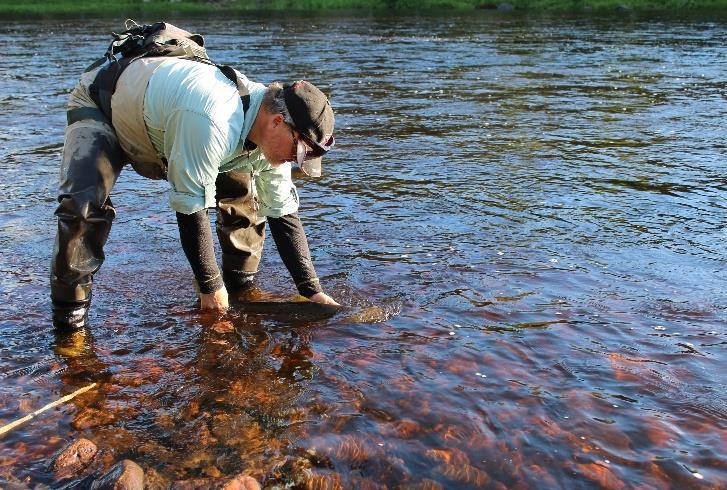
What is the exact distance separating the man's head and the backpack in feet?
1.50

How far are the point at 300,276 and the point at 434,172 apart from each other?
180 inches

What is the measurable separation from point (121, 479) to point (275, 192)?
225 centimetres

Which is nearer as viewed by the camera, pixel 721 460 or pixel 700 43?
pixel 721 460

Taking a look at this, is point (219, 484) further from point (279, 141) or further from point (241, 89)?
point (241, 89)

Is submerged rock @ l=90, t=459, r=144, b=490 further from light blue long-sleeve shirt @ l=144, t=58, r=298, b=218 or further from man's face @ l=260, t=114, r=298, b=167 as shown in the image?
man's face @ l=260, t=114, r=298, b=167

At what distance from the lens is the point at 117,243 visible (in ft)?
23.5

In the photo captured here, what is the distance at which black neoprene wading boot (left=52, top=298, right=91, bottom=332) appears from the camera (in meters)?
5.02

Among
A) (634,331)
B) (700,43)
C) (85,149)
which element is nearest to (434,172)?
(634,331)

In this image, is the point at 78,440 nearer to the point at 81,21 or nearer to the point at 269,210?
the point at 269,210

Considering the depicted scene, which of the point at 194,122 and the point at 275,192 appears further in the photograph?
the point at 275,192

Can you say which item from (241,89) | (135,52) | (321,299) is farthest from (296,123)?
(321,299)

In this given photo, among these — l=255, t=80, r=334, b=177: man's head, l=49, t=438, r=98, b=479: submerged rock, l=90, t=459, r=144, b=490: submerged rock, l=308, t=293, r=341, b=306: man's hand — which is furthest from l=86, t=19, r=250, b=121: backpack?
l=90, t=459, r=144, b=490: submerged rock

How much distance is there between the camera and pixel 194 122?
4.06 meters

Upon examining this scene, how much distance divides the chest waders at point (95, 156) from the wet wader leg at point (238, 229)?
83 cm
